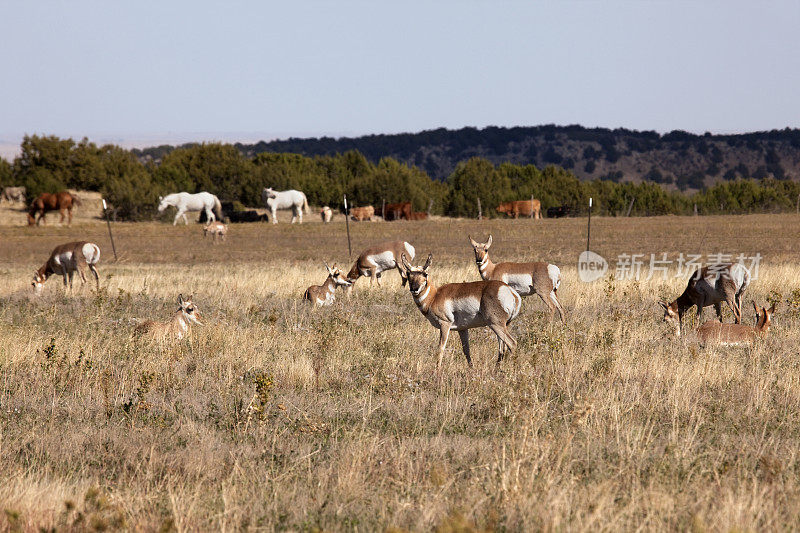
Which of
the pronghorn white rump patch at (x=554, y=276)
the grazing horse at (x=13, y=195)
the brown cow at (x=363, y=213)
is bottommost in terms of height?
the pronghorn white rump patch at (x=554, y=276)

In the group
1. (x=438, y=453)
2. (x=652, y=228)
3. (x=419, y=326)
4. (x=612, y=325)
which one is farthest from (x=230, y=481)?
(x=652, y=228)

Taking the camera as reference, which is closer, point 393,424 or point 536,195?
point 393,424

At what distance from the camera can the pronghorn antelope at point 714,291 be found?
12812mm

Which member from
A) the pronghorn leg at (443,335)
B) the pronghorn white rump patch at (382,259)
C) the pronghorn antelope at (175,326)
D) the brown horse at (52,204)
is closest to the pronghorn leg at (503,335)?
the pronghorn leg at (443,335)

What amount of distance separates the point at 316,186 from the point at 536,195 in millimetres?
22084

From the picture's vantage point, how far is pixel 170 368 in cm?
910

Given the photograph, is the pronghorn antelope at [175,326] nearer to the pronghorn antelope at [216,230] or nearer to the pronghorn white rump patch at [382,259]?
the pronghorn white rump patch at [382,259]

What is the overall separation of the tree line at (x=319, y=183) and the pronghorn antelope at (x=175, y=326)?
130 feet

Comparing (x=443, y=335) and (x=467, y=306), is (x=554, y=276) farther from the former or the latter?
(x=443, y=335)

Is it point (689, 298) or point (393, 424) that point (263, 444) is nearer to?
point (393, 424)

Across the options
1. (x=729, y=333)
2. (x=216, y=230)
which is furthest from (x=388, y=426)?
(x=216, y=230)

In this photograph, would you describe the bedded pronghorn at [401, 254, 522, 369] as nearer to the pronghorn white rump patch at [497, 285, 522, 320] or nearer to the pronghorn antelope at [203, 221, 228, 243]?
the pronghorn white rump patch at [497, 285, 522, 320]

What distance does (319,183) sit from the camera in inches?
2368

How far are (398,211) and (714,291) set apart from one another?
42.7 metres
